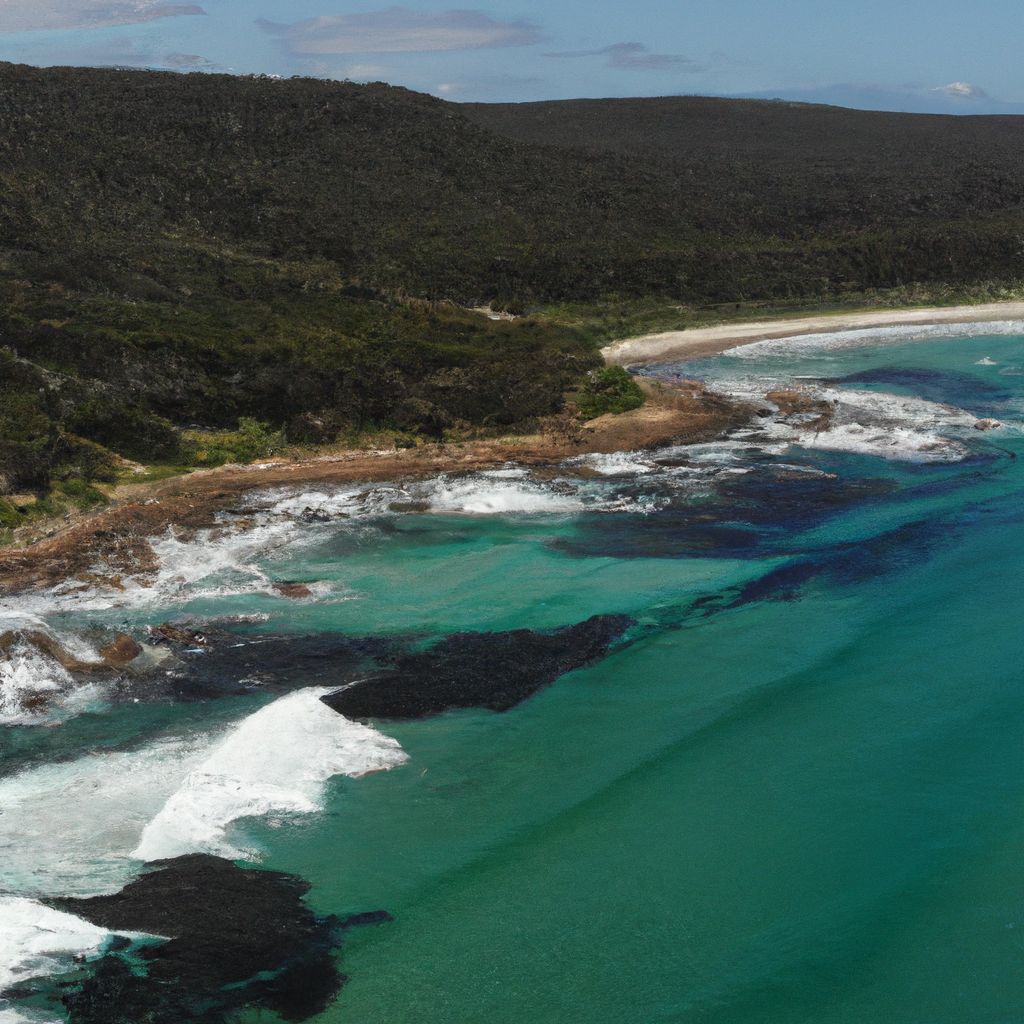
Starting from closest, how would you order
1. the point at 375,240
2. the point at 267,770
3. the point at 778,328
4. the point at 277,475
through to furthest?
the point at 267,770 < the point at 277,475 < the point at 778,328 < the point at 375,240

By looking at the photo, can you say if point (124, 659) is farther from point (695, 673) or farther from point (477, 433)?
point (477, 433)

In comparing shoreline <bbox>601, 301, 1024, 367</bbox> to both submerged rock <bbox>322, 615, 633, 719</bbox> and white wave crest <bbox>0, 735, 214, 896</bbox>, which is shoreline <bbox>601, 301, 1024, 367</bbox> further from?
white wave crest <bbox>0, 735, 214, 896</bbox>

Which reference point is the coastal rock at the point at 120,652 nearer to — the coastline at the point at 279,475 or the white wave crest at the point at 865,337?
the coastline at the point at 279,475

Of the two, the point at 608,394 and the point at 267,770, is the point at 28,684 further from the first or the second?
the point at 608,394

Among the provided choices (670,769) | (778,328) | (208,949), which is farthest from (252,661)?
(778,328)

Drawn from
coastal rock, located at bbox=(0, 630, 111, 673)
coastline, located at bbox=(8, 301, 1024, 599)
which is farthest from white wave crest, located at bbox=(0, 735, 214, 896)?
coastline, located at bbox=(8, 301, 1024, 599)

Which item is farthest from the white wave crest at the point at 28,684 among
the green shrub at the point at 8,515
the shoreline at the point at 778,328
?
the shoreline at the point at 778,328

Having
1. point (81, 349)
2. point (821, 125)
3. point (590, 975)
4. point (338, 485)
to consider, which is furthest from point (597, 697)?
point (821, 125)
